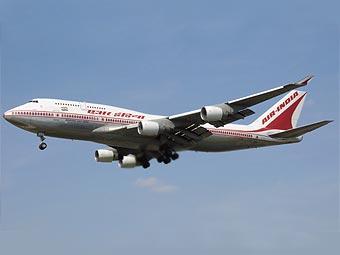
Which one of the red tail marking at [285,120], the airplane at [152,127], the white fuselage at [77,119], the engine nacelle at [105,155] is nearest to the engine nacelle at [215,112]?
the airplane at [152,127]

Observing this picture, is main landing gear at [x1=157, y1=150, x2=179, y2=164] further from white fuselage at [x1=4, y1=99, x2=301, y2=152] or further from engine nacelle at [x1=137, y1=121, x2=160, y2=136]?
engine nacelle at [x1=137, y1=121, x2=160, y2=136]

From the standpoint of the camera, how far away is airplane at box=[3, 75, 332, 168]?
4612cm

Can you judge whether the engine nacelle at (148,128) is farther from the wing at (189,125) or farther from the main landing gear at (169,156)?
the main landing gear at (169,156)

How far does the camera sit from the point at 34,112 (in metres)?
46.8

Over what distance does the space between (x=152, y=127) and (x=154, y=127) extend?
141mm

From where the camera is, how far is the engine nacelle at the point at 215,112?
45562 millimetres

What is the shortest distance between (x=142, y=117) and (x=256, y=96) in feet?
28.8

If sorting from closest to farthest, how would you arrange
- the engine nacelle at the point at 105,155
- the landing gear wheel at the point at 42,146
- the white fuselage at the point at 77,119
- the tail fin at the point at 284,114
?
the landing gear wheel at the point at 42,146 → the white fuselage at the point at 77,119 → the engine nacelle at the point at 105,155 → the tail fin at the point at 284,114

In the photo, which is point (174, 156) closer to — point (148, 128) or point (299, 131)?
point (148, 128)

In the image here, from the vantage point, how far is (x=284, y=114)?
55594 mm

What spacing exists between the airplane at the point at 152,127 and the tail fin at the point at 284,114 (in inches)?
68.2

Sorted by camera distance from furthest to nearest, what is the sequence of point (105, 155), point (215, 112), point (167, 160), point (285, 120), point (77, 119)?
point (285, 120) → point (105, 155) → point (167, 160) → point (77, 119) → point (215, 112)

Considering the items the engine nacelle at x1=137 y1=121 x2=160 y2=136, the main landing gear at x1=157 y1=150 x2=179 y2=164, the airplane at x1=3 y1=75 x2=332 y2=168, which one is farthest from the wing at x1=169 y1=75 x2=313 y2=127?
the main landing gear at x1=157 y1=150 x2=179 y2=164

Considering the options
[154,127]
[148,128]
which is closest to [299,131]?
[154,127]
